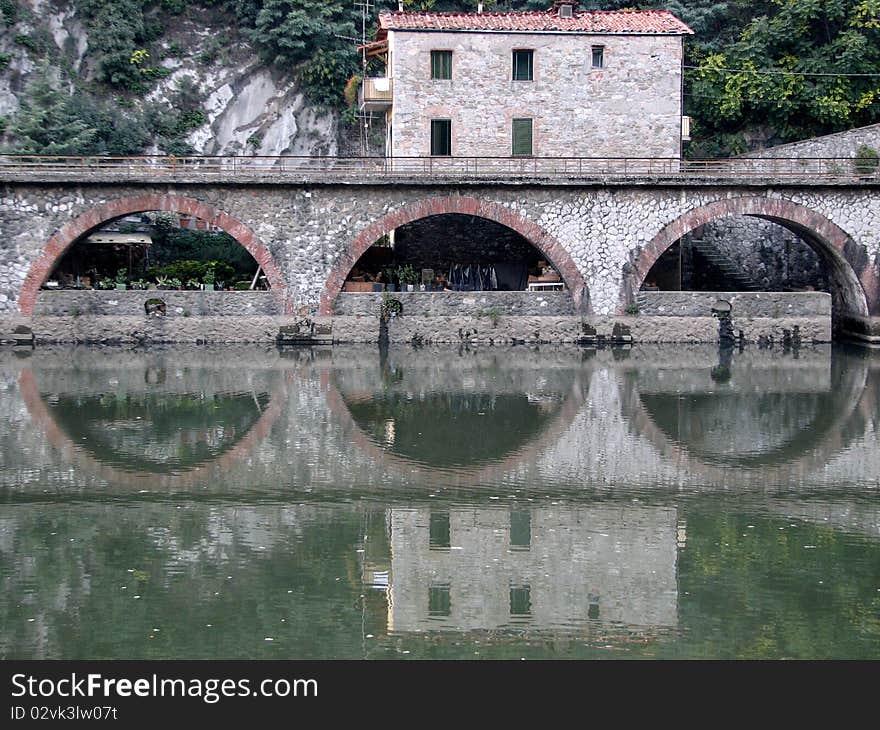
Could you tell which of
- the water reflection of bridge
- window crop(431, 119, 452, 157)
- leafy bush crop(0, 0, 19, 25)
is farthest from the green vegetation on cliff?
the water reflection of bridge

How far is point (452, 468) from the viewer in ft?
62.6

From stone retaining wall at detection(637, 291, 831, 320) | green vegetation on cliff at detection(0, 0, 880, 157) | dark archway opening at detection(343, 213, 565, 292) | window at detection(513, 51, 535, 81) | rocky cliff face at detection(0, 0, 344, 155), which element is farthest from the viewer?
rocky cliff face at detection(0, 0, 344, 155)

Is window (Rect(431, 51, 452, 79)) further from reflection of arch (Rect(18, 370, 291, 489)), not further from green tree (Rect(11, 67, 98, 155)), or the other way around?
reflection of arch (Rect(18, 370, 291, 489))

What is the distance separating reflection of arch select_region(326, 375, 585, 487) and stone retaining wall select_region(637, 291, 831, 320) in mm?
9639

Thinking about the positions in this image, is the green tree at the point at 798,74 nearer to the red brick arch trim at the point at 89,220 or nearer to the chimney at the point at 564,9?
the chimney at the point at 564,9

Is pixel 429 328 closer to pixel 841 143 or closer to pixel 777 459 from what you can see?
pixel 841 143

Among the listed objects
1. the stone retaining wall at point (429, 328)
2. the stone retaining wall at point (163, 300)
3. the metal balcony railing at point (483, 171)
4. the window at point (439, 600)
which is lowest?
the window at point (439, 600)

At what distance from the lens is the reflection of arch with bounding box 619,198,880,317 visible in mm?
33344

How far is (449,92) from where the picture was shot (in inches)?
1377

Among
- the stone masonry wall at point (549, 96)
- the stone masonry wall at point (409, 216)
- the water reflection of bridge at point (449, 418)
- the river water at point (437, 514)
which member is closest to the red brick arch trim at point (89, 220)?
the stone masonry wall at point (409, 216)

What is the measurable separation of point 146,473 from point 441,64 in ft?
63.2

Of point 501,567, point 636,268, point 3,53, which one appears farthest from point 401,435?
point 3,53

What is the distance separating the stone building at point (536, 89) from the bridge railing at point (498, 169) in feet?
2.09

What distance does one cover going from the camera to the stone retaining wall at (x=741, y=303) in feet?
109
